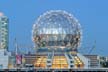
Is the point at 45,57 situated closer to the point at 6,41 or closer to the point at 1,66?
the point at 1,66

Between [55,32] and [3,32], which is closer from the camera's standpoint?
[55,32]

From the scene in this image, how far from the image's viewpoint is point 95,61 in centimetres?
12506

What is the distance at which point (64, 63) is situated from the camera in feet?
348

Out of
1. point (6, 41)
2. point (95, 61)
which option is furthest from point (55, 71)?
point (6, 41)

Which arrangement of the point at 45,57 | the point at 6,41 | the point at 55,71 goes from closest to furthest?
the point at 55,71 < the point at 45,57 < the point at 6,41

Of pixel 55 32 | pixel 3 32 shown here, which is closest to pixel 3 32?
Answer: pixel 3 32

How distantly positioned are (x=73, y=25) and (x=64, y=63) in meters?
12.3

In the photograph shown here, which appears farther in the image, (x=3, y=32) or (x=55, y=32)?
(x=3, y=32)

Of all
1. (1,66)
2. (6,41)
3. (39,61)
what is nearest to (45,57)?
(39,61)

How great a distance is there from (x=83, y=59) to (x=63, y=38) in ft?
33.0

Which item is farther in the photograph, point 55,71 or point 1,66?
point 1,66

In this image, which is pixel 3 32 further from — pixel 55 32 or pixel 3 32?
pixel 55 32

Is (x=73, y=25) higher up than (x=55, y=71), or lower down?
higher up

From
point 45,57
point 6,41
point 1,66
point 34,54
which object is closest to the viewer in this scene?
point 1,66
